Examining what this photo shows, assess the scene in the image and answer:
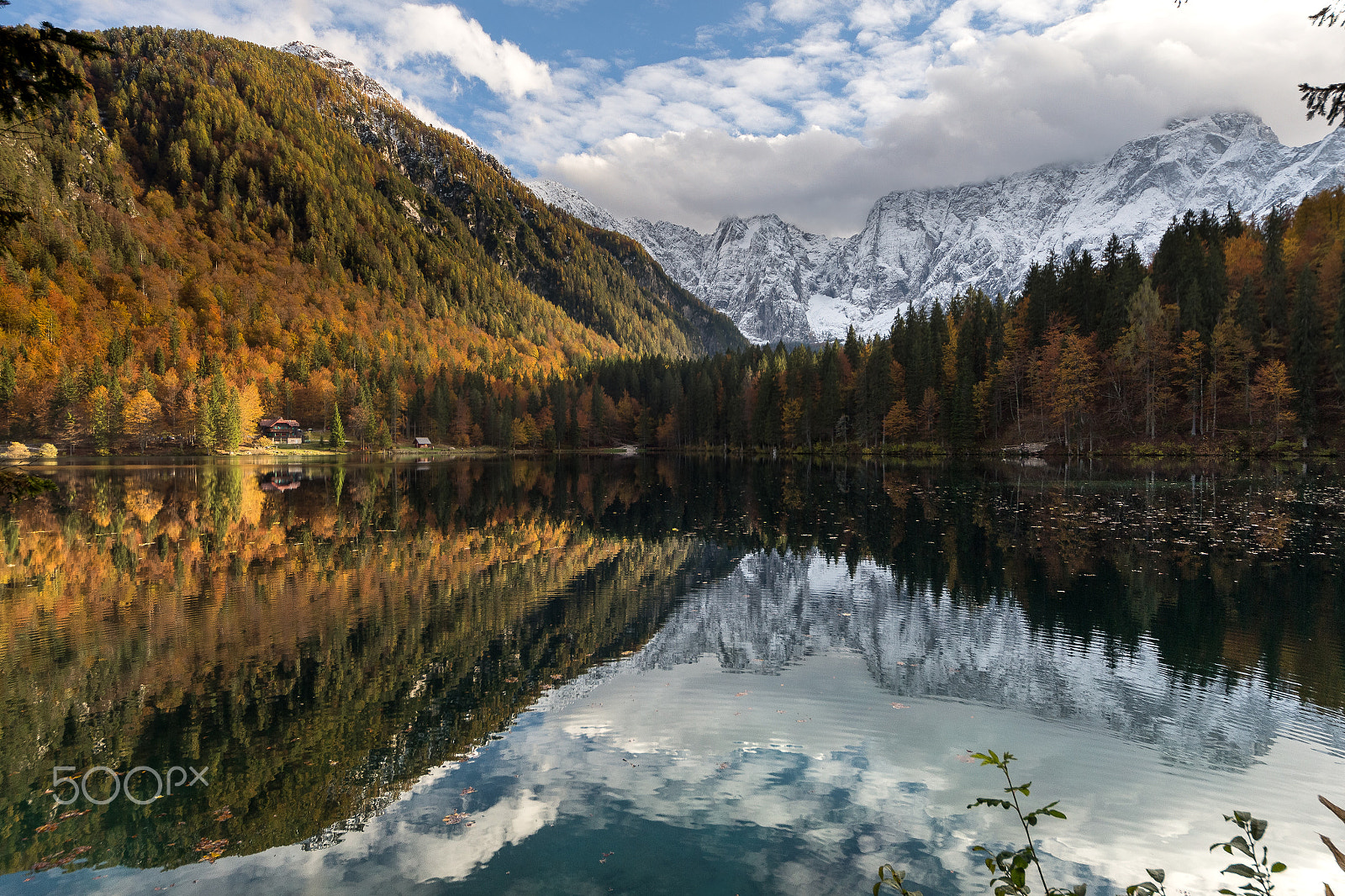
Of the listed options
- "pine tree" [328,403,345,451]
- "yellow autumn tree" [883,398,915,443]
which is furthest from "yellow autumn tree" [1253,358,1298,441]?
"pine tree" [328,403,345,451]

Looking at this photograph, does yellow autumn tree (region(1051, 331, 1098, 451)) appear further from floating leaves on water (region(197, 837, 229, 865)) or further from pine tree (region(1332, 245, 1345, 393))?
floating leaves on water (region(197, 837, 229, 865))

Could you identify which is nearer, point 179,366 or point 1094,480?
point 1094,480

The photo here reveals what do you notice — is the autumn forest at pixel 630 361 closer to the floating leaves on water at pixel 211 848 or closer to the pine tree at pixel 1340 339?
the pine tree at pixel 1340 339

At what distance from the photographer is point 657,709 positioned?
12.2m

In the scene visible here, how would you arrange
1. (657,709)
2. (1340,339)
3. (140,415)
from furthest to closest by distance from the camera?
1. (140,415)
2. (1340,339)
3. (657,709)

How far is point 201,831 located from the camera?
327 inches

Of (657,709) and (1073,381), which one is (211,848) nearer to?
(657,709)

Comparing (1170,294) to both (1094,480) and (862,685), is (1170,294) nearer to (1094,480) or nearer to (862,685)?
(1094,480)

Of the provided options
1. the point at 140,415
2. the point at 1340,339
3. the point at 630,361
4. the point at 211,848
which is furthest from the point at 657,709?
the point at 630,361

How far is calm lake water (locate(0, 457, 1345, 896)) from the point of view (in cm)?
779

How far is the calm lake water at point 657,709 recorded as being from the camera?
7785 mm

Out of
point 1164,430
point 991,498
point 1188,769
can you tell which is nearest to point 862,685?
point 1188,769

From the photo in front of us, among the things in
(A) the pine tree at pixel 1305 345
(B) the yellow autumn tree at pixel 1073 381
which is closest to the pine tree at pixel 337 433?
(B) the yellow autumn tree at pixel 1073 381

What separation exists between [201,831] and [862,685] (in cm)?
1088
